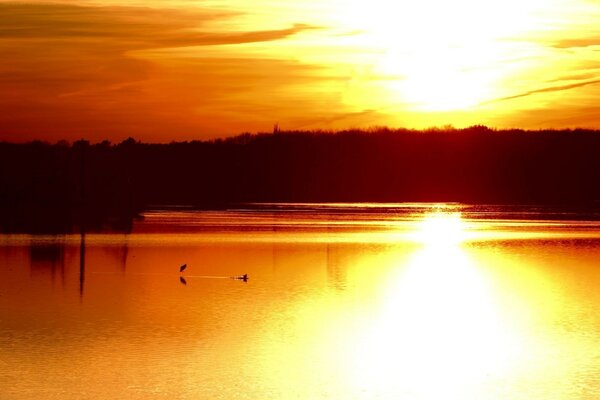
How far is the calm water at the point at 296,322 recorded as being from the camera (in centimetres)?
1365

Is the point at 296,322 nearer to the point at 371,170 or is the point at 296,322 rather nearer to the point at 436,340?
the point at 436,340

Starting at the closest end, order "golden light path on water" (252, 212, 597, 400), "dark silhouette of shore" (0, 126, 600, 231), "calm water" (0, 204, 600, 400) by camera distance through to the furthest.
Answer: "calm water" (0, 204, 600, 400) < "golden light path on water" (252, 212, 597, 400) < "dark silhouette of shore" (0, 126, 600, 231)

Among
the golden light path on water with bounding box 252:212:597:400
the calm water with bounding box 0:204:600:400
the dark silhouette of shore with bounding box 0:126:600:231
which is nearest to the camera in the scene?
the calm water with bounding box 0:204:600:400

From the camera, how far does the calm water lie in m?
13.6

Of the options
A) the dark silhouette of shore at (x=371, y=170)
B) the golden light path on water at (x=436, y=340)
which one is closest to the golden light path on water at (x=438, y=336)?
the golden light path on water at (x=436, y=340)

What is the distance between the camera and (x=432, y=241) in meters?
42.8

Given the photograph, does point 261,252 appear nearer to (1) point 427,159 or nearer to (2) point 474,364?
(2) point 474,364

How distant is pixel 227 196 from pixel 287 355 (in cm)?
10207

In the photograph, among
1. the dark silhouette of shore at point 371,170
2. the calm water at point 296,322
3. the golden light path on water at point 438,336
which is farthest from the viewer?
the dark silhouette of shore at point 371,170

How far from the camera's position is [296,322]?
18.7 m

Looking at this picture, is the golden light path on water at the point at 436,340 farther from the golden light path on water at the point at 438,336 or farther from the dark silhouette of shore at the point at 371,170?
the dark silhouette of shore at the point at 371,170

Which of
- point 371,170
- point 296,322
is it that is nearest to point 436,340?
point 296,322

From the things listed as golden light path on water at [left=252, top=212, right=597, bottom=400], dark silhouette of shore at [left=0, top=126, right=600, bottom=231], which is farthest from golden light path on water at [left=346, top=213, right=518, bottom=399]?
dark silhouette of shore at [left=0, top=126, right=600, bottom=231]

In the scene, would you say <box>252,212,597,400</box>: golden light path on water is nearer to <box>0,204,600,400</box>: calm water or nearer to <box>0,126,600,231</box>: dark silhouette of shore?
<box>0,204,600,400</box>: calm water
